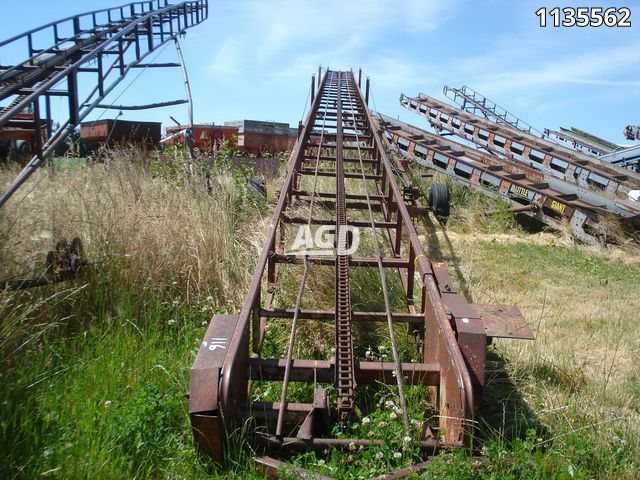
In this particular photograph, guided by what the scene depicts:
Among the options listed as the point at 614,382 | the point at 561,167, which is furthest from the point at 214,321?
the point at 561,167

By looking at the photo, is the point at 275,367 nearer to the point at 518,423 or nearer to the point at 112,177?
the point at 518,423

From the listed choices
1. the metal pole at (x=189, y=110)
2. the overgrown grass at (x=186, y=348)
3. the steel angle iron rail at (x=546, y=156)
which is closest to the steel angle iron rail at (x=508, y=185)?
the steel angle iron rail at (x=546, y=156)

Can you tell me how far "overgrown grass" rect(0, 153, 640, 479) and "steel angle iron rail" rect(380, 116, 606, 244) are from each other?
1939 millimetres

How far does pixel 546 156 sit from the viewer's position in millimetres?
12969

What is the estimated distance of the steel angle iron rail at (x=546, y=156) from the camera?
1095cm

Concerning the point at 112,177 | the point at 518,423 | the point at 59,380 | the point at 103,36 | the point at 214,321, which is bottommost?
the point at 518,423

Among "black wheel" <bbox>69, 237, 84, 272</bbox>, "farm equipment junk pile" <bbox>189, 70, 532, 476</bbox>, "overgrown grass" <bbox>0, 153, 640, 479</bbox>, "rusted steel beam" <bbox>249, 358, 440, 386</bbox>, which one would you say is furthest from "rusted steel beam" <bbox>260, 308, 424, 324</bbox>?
"black wheel" <bbox>69, 237, 84, 272</bbox>

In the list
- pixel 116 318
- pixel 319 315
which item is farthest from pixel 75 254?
pixel 319 315

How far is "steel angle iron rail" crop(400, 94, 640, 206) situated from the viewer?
35.9 ft

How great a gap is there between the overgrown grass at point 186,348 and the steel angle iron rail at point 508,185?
76.3 inches

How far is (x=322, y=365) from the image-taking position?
2.98m

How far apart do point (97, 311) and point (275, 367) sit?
1852mm

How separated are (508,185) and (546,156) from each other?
3.74 m

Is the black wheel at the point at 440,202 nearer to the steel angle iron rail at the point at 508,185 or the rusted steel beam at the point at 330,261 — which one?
the steel angle iron rail at the point at 508,185
